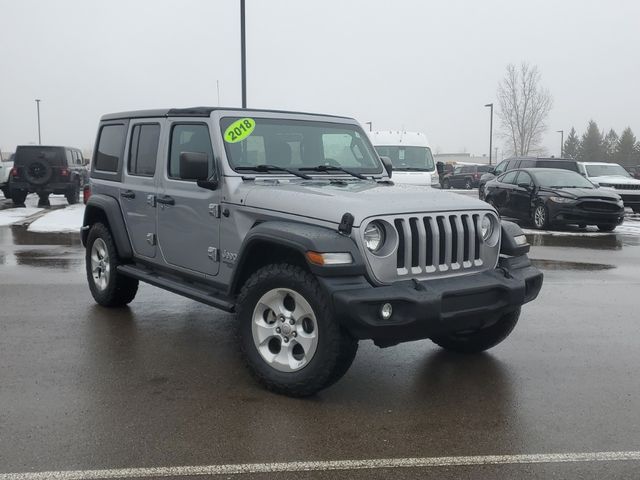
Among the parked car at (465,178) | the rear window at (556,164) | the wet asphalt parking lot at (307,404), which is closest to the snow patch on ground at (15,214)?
the wet asphalt parking lot at (307,404)

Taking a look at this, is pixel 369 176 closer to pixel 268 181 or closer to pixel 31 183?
pixel 268 181

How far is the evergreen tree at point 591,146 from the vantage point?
9138 cm

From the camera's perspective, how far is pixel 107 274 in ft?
22.5

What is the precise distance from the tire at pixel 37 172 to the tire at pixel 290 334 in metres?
17.8

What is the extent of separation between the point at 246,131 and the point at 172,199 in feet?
2.82

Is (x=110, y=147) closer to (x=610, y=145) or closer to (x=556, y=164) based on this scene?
(x=556, y=164)

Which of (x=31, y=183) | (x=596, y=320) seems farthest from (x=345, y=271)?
(x=31, y=183)

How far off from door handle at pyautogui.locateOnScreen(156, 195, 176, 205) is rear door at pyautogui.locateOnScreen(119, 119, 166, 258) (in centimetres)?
14

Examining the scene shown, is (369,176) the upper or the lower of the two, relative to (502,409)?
upper

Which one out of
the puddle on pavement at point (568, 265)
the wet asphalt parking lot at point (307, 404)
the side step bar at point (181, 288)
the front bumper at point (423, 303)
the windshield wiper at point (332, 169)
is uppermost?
the windshield wiper at point (332, 169)

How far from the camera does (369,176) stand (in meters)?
5.96

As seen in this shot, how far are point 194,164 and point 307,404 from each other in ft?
6.21

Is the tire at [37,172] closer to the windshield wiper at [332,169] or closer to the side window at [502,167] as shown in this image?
the side window at [502,167]

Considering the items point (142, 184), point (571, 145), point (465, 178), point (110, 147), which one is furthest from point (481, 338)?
point (571, 145)
